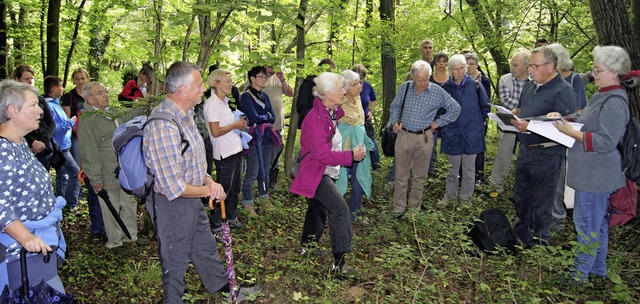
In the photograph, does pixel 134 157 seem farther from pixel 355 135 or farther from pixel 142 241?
pixel 355 135

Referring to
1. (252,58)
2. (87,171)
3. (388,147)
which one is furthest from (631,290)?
(87,171)

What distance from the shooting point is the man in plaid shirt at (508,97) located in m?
7.20

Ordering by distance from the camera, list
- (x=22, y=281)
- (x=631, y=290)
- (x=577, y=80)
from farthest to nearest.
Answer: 1. (x=577, y=80)
2. (x=631, y=290)
3. (x=22, y=281)

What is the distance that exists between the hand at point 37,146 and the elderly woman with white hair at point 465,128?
5.44 m

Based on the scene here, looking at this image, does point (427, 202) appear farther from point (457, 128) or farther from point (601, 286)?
point (601, 286)

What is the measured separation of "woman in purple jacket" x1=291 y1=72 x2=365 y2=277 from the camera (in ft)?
15.3

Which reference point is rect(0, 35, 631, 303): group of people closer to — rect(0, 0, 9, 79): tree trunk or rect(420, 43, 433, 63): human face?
rect(420, 43, 433, 63): human face

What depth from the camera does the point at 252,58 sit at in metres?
5.55

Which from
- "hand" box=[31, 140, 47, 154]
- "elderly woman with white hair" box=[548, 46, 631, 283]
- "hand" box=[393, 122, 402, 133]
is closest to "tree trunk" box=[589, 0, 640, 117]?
"elderly woman with white hair" box=[548, 46, 631, 283]

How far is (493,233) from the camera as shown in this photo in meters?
5.40

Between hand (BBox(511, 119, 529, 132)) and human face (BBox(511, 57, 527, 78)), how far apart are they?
8.94ft

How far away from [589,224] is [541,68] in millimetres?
1653

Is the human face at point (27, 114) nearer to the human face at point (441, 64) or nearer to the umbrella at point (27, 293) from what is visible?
the umbrella at point (27, 293)

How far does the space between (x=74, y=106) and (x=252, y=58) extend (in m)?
3.77
